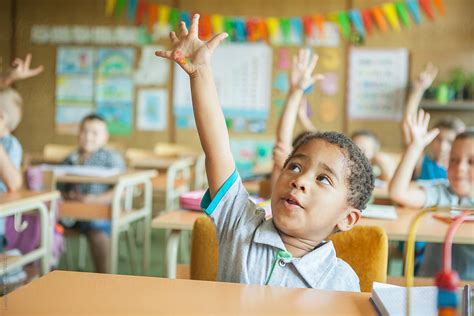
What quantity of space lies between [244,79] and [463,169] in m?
3.42

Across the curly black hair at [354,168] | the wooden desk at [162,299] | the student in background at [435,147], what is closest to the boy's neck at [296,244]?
the curly black hair at [354,168]

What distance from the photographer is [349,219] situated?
108cm

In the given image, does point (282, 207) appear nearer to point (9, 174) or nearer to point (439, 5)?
point (9, 174)

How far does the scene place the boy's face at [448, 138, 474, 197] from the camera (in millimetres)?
1891

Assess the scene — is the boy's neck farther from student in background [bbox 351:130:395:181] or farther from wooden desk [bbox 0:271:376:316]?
student in background [bbox 351:130:395:181]

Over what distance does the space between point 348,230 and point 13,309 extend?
67 cm

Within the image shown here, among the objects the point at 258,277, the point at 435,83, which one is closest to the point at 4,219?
Answer: the point at 258,277

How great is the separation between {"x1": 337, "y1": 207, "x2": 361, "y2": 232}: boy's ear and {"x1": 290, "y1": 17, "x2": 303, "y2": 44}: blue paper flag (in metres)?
4.22

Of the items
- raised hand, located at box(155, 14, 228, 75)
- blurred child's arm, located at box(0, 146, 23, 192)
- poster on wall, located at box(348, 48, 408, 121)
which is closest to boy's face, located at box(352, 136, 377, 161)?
poster on wall, located at box(348, 48, 408, 121)

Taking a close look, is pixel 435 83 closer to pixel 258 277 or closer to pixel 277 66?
pixel 277 66

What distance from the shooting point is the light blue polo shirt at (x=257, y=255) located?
39.0 inches

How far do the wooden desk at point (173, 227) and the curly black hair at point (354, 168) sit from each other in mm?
674

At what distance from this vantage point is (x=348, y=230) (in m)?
1.15

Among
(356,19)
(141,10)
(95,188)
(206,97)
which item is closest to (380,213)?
(206,97)
